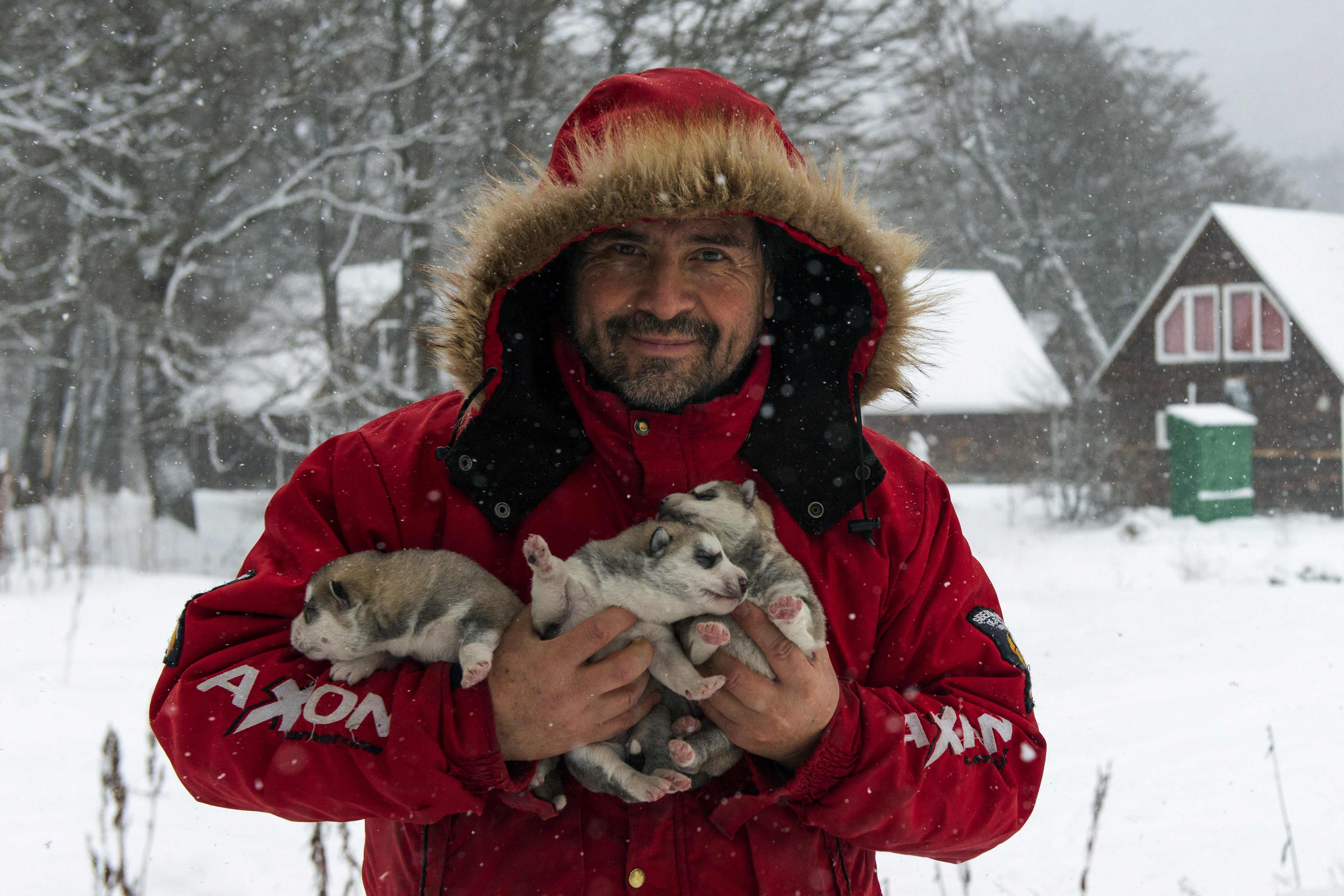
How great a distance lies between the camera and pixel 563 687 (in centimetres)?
206

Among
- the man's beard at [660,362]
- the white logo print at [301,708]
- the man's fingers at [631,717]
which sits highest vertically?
the man's beard at [660,362]

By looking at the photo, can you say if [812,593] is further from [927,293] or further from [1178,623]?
[1178,623]

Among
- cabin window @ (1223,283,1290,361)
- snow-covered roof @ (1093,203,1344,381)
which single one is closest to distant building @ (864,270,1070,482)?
cabin window @ (1223,283,1290,361)

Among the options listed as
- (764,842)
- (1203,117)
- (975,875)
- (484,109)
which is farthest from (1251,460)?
(764,842)

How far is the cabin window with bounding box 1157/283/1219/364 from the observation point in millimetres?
15758

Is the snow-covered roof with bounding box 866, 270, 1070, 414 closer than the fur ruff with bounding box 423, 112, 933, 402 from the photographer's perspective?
No

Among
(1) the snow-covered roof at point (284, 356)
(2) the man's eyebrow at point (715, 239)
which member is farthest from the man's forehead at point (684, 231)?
(1) the snow-covered roof at point (284, 356)

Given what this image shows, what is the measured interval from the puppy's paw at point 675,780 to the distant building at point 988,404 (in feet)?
44.3

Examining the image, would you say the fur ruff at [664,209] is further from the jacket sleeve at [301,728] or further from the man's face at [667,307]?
the jacket sleeve at [301,728]

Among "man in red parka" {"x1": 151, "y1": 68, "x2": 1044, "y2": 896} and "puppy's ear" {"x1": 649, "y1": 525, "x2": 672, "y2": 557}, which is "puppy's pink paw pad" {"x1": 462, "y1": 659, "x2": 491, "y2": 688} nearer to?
"man in red parka" {"x1": 151, "y1": 68, "x2": 1044, "y2": 896}

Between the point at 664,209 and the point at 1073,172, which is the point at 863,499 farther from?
the point at 1073,172

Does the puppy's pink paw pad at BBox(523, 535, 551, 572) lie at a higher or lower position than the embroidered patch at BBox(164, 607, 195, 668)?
higher

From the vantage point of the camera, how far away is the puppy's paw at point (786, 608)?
82.7 inches

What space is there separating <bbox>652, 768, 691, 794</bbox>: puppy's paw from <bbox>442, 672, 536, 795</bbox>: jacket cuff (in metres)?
0.34
